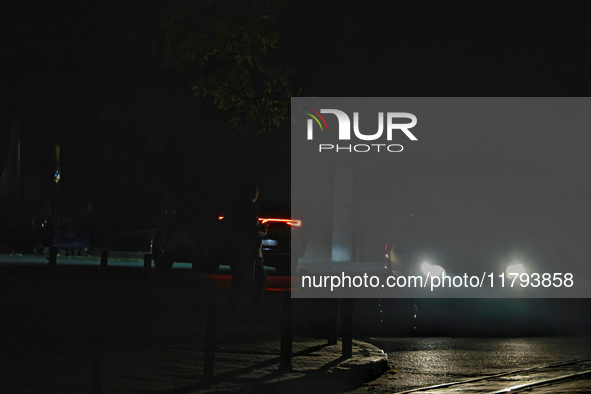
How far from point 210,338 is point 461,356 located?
3.27m

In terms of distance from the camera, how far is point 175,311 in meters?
11.0

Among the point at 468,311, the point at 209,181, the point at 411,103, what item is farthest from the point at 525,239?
the point at 209,181

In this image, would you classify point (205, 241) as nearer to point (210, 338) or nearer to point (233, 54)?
point (233, 54)

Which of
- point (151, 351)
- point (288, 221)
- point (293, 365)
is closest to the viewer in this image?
point (293, 365)

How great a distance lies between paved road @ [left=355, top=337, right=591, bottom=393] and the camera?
7.11 metres

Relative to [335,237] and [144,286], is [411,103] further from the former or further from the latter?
[144,286]

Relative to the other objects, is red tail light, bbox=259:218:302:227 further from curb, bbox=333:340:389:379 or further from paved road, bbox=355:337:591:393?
curb, bbox=333:340:389:379

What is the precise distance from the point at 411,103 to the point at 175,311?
9.35m

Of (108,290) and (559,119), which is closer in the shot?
(108,290)

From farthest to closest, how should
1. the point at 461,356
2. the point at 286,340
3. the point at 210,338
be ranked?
the point at 461,356
the point at 286,340
the point at 210,338

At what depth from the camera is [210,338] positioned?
623 cm

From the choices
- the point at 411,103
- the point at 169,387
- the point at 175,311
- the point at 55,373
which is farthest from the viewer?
the point at 411,103

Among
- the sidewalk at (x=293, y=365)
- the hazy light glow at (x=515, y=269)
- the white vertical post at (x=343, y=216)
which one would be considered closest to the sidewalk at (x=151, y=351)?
the sidewalk at (x=293, y=365)

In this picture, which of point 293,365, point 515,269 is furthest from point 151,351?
point 515,269
